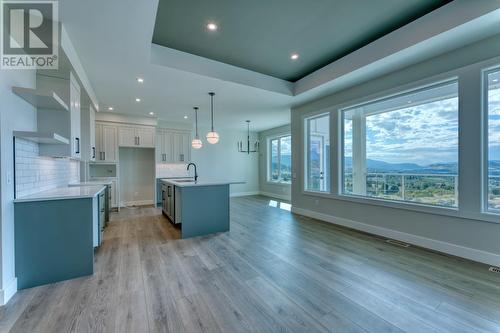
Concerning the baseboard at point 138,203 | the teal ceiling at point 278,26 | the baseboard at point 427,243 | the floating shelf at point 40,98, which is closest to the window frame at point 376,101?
the baseboard at point 427,243

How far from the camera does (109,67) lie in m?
3.44

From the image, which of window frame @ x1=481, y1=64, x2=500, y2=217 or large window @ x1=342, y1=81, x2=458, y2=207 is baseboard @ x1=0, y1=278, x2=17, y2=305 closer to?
large window @ x1=342, y1=81, x2=458, y2=207

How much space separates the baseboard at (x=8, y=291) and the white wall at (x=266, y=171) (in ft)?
22.9

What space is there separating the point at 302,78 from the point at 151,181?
568cm

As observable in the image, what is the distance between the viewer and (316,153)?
18.7 feet

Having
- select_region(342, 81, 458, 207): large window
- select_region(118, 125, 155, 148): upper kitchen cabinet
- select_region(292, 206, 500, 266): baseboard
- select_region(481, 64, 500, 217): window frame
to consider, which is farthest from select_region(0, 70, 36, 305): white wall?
select_region(481, 64, 500, 217): window frame

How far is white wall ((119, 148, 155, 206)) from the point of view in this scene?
6.91 m

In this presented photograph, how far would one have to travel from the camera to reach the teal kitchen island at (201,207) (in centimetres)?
386

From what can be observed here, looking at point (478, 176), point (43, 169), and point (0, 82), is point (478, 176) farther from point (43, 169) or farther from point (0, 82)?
A: point (43, 169)

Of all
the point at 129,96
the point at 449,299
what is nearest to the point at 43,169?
the point at 129,96

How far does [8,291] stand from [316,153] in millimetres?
5669

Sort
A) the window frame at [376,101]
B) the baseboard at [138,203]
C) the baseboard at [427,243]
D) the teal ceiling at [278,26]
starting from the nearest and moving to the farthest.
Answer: the teal ceiling at [278,26] < the baseboard at [427,243] < the window frame at [376,101] < the baseboard at [138,203]

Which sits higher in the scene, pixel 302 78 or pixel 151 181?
pixel 302 78

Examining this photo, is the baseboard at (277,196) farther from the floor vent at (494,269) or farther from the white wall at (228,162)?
the floor vent at (494,269)
